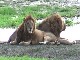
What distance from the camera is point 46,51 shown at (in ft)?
51.3

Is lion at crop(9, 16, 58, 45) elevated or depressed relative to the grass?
elevated

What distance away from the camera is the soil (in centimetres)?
1483

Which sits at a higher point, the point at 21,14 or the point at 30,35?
the point at 30,35

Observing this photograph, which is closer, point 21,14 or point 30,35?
point 30,35

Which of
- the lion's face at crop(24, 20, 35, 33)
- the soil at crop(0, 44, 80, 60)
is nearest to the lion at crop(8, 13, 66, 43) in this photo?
the lion's face at crop(24, 20, 35, 33)

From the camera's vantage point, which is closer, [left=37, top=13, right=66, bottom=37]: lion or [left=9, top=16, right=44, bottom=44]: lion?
[left=9, top=16, right=44, bottom=44]: lion

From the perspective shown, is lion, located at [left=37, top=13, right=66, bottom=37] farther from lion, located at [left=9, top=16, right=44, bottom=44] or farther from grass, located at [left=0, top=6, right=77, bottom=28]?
grass, located at [left=0, top=6, right=77, bottom=28]

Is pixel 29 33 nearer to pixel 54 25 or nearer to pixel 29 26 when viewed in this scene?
pixel 29 26

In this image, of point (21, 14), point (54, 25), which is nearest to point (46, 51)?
point (54, 25)

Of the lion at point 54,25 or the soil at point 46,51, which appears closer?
the soil at point 46,51

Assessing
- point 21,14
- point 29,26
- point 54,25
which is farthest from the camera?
point 21,14

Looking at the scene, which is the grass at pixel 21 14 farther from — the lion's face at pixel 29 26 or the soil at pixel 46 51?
the soil at pixel 46 51

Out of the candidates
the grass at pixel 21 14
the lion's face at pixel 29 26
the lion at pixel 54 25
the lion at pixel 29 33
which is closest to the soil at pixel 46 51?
the lion at pixel 29 33

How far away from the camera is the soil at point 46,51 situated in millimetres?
14828
